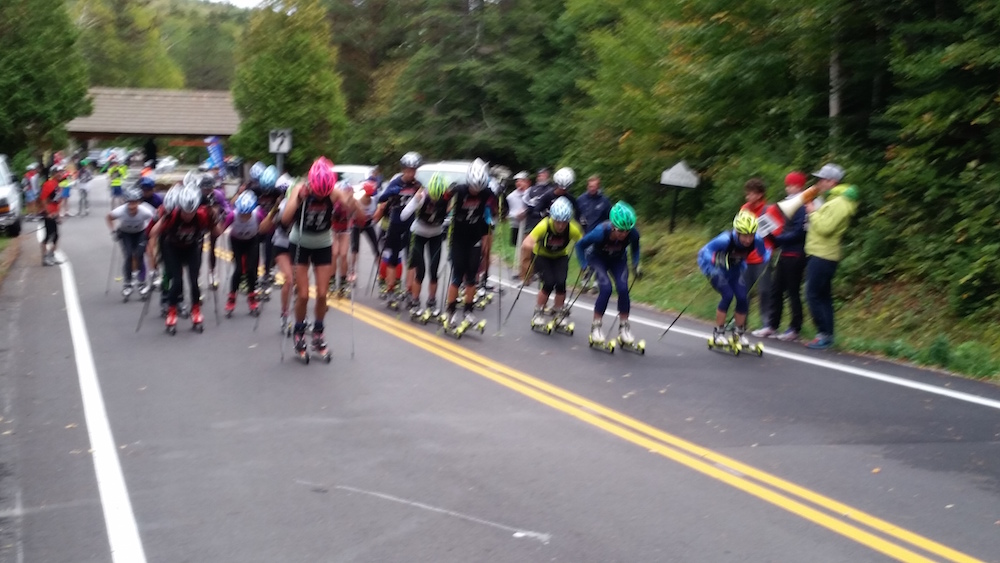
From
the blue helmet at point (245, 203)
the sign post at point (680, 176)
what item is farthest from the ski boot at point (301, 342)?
the sign post at point (680, 176)

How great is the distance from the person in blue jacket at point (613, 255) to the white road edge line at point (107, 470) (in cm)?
517

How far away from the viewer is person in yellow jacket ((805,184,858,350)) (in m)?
12.2

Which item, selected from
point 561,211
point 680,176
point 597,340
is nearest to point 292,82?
point 680,176

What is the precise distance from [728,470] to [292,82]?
4400 centimetres

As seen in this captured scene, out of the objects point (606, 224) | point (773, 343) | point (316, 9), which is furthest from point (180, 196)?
point (316, 9)

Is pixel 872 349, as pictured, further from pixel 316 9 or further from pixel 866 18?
pixel 316 9

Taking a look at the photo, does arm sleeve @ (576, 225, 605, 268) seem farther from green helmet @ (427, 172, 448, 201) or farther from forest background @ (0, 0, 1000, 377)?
forest background @ (0, 0, 1000, 377)

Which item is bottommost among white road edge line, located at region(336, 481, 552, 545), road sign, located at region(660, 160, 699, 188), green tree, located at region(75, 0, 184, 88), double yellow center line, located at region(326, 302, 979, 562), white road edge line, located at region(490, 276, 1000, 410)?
white road edge line, located at region(490, 276, 1000, 410)

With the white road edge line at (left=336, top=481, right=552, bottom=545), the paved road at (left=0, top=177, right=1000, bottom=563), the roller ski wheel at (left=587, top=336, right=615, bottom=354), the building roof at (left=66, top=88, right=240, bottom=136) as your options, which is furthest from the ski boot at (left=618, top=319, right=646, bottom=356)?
the building roof at (left=66, top=88, right=240, bottom=136)

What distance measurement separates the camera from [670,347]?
485 inches

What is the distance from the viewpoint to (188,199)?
12.3m

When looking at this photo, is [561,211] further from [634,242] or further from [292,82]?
[292,82]

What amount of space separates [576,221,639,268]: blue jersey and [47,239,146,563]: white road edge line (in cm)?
517

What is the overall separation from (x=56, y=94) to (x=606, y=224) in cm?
2993
